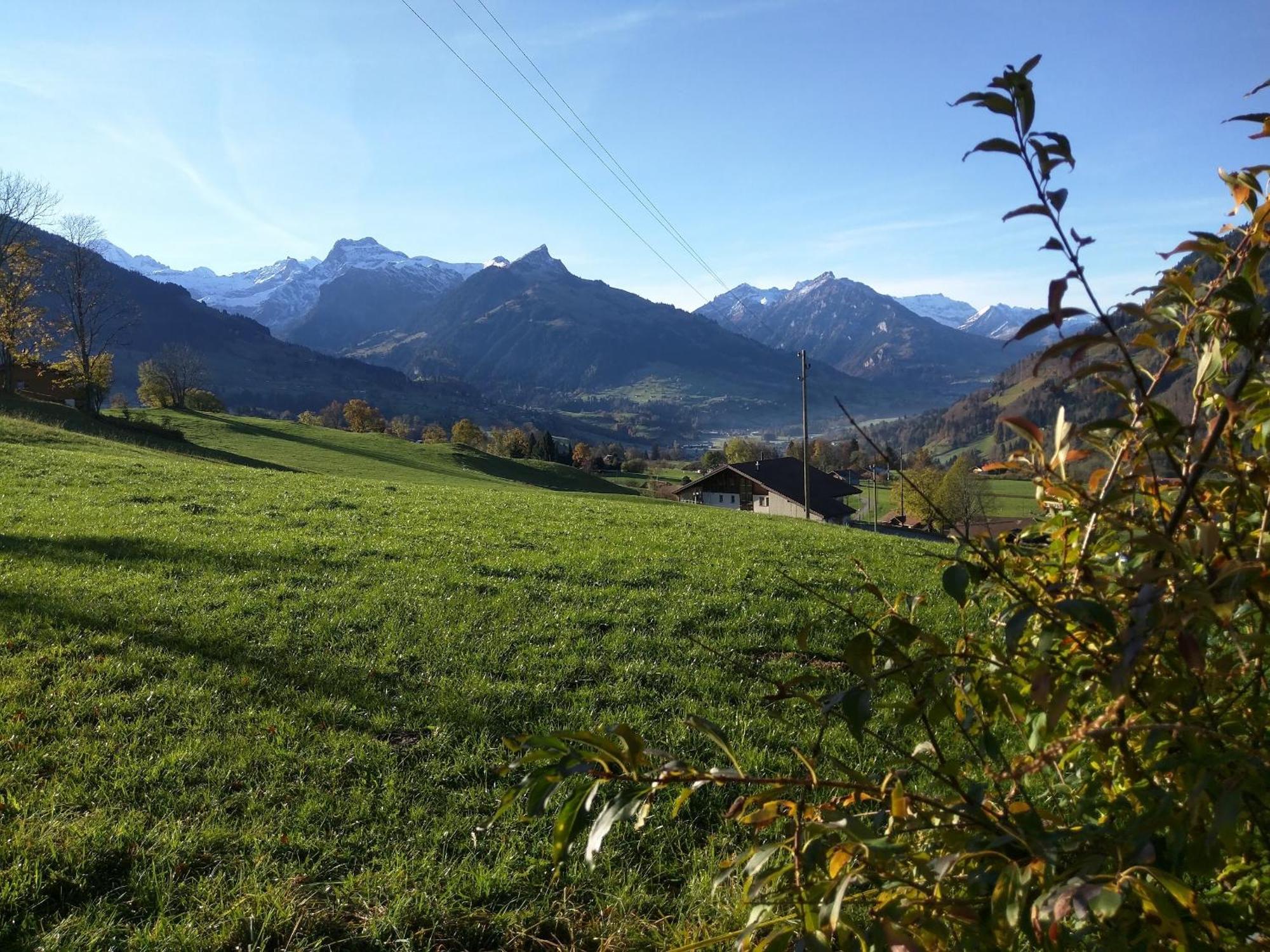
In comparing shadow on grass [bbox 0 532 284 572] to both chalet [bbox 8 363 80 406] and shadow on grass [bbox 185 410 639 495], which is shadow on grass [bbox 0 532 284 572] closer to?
shadow on grass [bbox 185 410 639 495]

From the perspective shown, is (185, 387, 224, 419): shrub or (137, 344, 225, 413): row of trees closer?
(137, 344, 225, 413): row of trees

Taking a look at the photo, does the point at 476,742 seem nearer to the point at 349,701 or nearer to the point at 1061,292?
the point at 349,701

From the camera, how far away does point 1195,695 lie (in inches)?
59.0

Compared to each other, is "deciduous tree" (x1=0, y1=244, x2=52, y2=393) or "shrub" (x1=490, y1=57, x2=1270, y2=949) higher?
"deciduous tree" (x1=0, y1=244, x2=52, y2=393)

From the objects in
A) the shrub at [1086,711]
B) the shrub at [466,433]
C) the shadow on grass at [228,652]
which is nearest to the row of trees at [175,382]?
the shrub at [466,433]

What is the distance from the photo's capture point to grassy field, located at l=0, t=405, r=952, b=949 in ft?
10.7

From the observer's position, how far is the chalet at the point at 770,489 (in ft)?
215

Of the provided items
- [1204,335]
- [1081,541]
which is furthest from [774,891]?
[1204,335]

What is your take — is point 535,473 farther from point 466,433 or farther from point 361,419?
point 466,433

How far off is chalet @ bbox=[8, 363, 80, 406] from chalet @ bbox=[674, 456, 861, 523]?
4963cm

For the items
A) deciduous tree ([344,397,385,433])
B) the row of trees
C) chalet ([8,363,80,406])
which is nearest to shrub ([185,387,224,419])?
the row of trees

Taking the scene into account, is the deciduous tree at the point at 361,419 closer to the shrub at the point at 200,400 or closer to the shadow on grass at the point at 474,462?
the shrub at the point at 200,400

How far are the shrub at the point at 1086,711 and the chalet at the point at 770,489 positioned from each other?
60.0m

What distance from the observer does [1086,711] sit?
2053 millimetres
